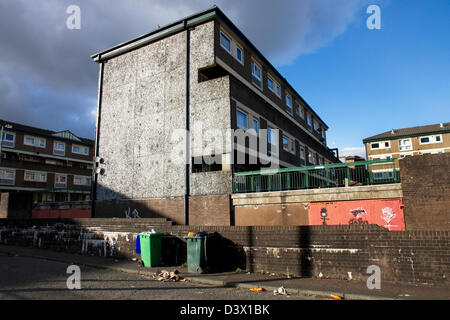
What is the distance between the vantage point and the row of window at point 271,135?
16.7 m

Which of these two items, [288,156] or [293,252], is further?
[288,156]

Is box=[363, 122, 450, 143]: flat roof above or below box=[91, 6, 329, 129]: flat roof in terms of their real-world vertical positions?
above

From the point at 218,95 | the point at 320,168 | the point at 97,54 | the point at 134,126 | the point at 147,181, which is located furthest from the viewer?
the point at 97,54

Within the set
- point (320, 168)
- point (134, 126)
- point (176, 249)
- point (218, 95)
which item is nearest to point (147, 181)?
point (134, 126)

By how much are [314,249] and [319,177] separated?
4.81 metres

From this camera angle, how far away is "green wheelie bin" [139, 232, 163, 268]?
962 cm

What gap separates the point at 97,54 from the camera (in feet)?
70.5

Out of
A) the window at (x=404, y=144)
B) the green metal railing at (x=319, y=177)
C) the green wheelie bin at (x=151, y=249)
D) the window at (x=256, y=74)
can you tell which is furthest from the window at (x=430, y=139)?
the green wheelie bin at (x=151, y=249)

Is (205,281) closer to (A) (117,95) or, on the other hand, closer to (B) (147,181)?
(B) (147,181)

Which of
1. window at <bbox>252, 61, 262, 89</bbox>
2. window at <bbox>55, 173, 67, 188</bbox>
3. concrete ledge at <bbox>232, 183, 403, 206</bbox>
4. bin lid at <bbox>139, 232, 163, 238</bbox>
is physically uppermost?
window at <bbox>252, 61, 262, 89</bbox>

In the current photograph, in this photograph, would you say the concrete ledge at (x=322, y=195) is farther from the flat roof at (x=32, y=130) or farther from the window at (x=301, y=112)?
the flat roof at (x=32, y=130)

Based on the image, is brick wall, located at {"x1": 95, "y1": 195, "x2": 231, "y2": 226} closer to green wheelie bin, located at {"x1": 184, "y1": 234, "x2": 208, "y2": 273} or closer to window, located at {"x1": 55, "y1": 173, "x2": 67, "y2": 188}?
green wheelie bin, located at {"x1": 184, "y1": 234, "x2": 208, "y2": 273}

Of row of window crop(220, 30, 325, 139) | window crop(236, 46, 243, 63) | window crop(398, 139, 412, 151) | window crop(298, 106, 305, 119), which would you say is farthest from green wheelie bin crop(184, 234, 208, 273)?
window crop(398, 139, 412, 151)
